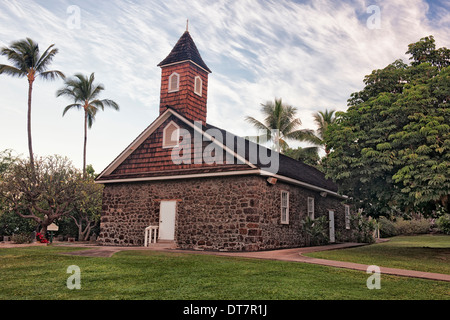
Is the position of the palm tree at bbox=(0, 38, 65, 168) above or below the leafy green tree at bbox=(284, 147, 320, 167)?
above

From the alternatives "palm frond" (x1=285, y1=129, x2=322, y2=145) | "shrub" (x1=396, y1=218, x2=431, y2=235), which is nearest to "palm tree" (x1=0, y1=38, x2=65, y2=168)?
"palm frond" (x1=285, y1=129, x2=322, y2=145)

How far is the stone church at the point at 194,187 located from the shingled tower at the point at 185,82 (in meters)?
0.05

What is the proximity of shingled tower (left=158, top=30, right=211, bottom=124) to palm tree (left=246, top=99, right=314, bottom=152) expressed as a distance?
60.6 ft

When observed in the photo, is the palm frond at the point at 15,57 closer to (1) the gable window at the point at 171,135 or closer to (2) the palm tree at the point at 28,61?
(2) the palm tree at the point at 28,61

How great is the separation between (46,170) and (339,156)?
1746 centimetres

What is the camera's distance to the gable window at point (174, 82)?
2027 cm

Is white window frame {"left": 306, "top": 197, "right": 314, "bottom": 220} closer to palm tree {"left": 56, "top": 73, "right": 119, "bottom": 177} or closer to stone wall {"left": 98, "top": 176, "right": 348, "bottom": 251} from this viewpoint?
stone wall {"left": 98, "top": 176, "right": 348, "bottom": 251}

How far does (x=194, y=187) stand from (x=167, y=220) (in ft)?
6.83

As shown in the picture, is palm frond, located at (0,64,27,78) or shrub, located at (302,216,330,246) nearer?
shrub, located at (302,216,330,246)

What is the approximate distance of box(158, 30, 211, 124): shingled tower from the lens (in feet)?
65.2

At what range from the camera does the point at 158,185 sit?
18.0 metres

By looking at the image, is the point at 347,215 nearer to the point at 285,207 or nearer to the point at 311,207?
the point at 311,207

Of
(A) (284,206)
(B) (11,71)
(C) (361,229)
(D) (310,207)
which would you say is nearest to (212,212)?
(A) (284,206)
